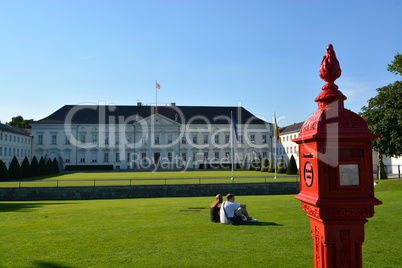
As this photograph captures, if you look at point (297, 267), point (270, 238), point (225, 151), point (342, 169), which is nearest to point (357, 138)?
point (342, 169)

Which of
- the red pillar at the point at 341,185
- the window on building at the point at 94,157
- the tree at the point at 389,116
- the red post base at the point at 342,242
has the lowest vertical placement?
the red post base at the point at 342,242

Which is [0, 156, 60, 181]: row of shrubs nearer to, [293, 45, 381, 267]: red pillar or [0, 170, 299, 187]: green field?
[0, 170, 299, 187]: green field

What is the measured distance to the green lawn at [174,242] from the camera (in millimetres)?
6375

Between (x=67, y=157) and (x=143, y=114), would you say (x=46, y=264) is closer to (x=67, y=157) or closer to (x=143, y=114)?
(x=67, y=157)

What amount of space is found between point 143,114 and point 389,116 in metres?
54.7

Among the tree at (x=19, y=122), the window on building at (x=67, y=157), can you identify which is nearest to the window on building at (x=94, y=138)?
the window on building at (x=67, y=157)

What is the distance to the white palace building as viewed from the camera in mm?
71312

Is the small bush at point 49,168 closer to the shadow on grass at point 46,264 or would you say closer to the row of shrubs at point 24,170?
the row of shrubs at point 24,170

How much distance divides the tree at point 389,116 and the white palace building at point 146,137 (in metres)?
40.3

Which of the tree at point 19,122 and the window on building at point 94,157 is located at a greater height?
the tree at point 19,122

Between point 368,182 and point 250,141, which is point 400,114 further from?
point 250,141

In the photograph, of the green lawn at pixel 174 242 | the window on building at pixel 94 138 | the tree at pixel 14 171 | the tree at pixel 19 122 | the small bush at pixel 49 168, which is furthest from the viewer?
the tree at pixel 19 122

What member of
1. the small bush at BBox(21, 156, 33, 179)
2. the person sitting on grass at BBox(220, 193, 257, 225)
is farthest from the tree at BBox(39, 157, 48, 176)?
the person sitting on grass at BBox(220, 193, 257, 225)

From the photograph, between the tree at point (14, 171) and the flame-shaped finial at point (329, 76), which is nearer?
the flame-shaped finial at point (329, 76)
